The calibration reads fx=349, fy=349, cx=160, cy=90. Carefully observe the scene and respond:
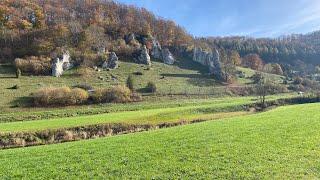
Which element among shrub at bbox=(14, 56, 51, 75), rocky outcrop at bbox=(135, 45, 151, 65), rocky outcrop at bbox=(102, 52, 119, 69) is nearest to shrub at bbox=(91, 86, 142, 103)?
shrub at bbox=(14, 56, 51, 75)

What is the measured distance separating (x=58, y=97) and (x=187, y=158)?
66769 millimetres

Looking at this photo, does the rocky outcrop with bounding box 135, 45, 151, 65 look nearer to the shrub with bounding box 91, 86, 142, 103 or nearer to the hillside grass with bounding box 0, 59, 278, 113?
the hillside grass with bounding box 0, 59, 278, 113

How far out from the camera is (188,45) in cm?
19650

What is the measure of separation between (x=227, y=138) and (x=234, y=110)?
145ft

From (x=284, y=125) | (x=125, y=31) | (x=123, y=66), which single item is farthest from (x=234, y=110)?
(x=125, y=31)

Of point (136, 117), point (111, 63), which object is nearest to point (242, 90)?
point (111, 63)

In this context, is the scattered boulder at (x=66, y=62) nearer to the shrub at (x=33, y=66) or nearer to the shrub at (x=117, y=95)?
the shrub at (x=33, y=66)

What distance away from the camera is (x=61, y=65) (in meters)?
121

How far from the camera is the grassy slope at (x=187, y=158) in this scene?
1984 cm

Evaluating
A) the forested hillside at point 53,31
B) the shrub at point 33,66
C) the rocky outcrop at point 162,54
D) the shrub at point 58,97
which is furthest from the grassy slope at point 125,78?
the forested hillside at point 53,31

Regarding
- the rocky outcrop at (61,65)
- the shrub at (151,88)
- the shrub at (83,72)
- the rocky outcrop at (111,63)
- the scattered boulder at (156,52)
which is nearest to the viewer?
the shrub at (151,88)

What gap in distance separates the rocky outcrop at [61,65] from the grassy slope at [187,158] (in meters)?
91.0

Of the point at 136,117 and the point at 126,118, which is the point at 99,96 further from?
the point at 126,118

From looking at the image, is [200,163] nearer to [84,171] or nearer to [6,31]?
[84,171]
